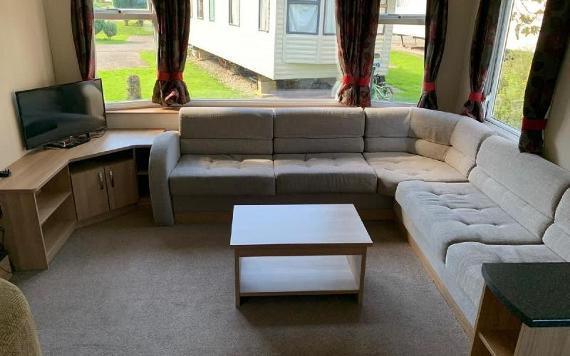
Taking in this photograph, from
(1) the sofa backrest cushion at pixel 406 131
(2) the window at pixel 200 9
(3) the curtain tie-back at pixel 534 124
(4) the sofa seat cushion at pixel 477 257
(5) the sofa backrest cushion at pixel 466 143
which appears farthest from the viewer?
(2) the window at pixel 200 9

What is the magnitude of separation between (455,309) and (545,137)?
1.44m

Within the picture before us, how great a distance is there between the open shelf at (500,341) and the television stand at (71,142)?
3.31 m

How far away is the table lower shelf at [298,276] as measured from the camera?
2.55 meters

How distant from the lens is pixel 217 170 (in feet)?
11.4

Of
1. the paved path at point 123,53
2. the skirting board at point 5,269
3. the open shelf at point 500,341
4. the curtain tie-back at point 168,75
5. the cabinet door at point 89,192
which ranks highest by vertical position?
the paved path at point 123,53

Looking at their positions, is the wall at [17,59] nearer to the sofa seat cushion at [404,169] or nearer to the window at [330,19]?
the window at [330,19]

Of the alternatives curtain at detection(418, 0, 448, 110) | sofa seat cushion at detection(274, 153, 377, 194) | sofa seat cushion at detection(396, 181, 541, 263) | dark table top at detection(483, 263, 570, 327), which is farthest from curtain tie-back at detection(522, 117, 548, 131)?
dark table top at detection(483, 263, 570, 327)

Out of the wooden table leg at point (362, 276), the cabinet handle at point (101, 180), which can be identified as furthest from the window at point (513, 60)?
the cabinet handle at point (101, 180)

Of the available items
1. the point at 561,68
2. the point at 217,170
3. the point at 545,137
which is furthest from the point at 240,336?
the point at 561,68

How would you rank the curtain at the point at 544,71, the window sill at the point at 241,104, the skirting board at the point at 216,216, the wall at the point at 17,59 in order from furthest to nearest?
the window sill at the point at 241,104 < the skirting board at the point at 216,216 < the wall at the point at 17,59 < the curtain at the point at 544,71

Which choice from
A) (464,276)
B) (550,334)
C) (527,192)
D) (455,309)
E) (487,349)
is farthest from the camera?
(527,192)

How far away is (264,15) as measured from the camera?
14.4 ft

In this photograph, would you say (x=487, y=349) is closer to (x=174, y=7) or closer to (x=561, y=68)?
(x=561, y=68)

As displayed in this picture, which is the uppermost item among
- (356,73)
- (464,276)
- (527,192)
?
(356,73)
